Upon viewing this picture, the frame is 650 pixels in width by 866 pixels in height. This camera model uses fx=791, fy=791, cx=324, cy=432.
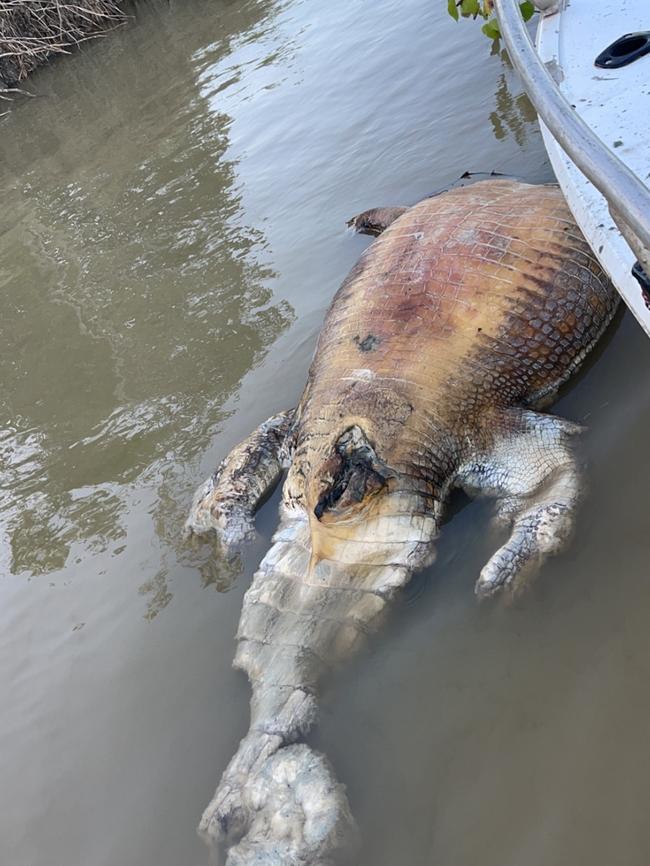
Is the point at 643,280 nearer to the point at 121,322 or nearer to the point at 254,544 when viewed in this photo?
the point at 254,544

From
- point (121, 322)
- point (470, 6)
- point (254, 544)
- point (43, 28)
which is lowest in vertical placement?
point (254, 544)

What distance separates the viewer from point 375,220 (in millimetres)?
5793

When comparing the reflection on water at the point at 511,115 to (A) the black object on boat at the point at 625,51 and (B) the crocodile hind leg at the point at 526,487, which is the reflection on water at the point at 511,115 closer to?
(A) the black object on boat at the point at 625,51

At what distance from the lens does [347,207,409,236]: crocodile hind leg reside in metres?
5.61

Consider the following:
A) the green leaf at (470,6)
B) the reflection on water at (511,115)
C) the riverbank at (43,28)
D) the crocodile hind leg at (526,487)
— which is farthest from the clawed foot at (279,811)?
the riverbank at (43,28)

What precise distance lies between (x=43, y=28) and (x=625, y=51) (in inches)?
629

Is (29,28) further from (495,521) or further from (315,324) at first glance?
(495,521)

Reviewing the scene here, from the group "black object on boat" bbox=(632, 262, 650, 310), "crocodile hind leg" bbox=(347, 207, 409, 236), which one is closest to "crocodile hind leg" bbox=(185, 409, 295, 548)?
"crocodile hind leg" bbox=(347, 207, 409, 236)

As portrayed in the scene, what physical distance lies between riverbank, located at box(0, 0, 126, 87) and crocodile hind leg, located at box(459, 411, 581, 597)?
14.7 m

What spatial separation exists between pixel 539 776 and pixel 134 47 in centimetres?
1593

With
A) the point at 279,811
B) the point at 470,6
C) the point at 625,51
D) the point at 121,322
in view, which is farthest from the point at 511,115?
the point at 279,811

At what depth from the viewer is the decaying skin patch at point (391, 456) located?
9.05 feet

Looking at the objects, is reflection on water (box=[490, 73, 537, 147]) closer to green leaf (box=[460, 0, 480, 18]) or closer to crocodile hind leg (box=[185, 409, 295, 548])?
green leaf (box=[460, 0, 480, 18])

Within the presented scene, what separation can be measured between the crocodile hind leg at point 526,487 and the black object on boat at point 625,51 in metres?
1.60
